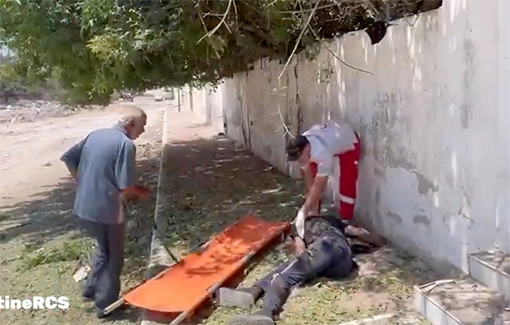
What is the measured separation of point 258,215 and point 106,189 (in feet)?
8.46

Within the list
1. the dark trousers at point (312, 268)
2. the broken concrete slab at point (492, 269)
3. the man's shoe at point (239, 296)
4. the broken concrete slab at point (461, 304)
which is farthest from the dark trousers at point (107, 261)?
the broken concrete slab at point (492, 269)

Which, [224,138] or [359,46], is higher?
[359,46]

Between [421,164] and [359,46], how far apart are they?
157cm

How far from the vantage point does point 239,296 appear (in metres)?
4.27

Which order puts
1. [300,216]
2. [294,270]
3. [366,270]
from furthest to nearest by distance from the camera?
[300,216]
[366,270]
[294,270]

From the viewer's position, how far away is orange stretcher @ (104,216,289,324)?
4.33 meters

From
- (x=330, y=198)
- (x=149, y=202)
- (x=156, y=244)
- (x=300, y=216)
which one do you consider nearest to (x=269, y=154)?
(x=149, y=202)

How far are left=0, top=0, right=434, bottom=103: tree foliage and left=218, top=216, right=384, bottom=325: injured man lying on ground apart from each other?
167 centimetres

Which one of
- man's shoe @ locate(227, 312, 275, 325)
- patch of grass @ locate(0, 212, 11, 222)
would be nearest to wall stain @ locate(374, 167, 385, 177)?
man's shoe @ locate(227, 312, 275, 325)

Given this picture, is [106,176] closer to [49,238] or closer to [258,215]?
[258,215]

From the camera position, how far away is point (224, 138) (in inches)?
657

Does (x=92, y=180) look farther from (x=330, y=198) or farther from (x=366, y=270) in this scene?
(x=330, y=198)

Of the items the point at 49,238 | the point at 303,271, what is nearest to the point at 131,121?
the point at 303,271

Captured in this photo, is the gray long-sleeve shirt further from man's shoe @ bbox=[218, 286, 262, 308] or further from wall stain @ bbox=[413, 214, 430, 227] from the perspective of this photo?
wall stain @ bbox=[413, 214, 430, 227]
